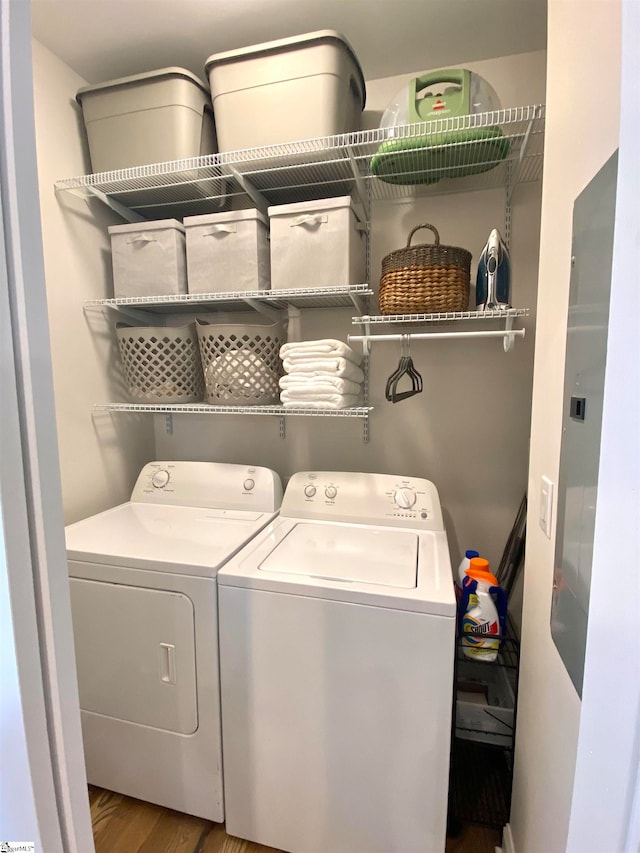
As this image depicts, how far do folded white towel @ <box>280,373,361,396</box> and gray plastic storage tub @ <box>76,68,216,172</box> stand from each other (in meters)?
0.95

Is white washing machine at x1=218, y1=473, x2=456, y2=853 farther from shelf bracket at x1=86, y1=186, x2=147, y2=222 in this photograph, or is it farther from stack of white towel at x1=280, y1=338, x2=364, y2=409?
shelf bracket at x1=86, y1=186, x2=147, y2=222

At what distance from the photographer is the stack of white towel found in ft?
5.05

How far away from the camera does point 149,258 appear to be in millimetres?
1704

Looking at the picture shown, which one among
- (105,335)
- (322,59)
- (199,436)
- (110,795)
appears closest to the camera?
(322,59)

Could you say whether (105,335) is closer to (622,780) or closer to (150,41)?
(150,41)

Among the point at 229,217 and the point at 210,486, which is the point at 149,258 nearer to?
the point at 229,217

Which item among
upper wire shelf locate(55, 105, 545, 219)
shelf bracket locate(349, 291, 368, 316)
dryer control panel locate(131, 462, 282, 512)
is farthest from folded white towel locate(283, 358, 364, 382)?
upper wire shelf locate(55, 105, 545, 219)

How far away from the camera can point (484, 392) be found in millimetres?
1756

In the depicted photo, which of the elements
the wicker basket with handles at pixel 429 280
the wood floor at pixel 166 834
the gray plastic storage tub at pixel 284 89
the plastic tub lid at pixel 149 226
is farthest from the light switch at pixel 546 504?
the plastic tub lid at pixel 149 226

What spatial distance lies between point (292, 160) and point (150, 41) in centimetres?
72

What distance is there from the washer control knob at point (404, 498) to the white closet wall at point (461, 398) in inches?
10.5

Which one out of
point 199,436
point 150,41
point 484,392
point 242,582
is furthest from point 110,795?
point 150,41

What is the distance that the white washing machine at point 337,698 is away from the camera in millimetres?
1110

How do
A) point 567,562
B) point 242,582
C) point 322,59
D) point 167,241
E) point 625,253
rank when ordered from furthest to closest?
point 167,241 < point 322,59 < point 242,582 < point 567,562 < point 625,253
